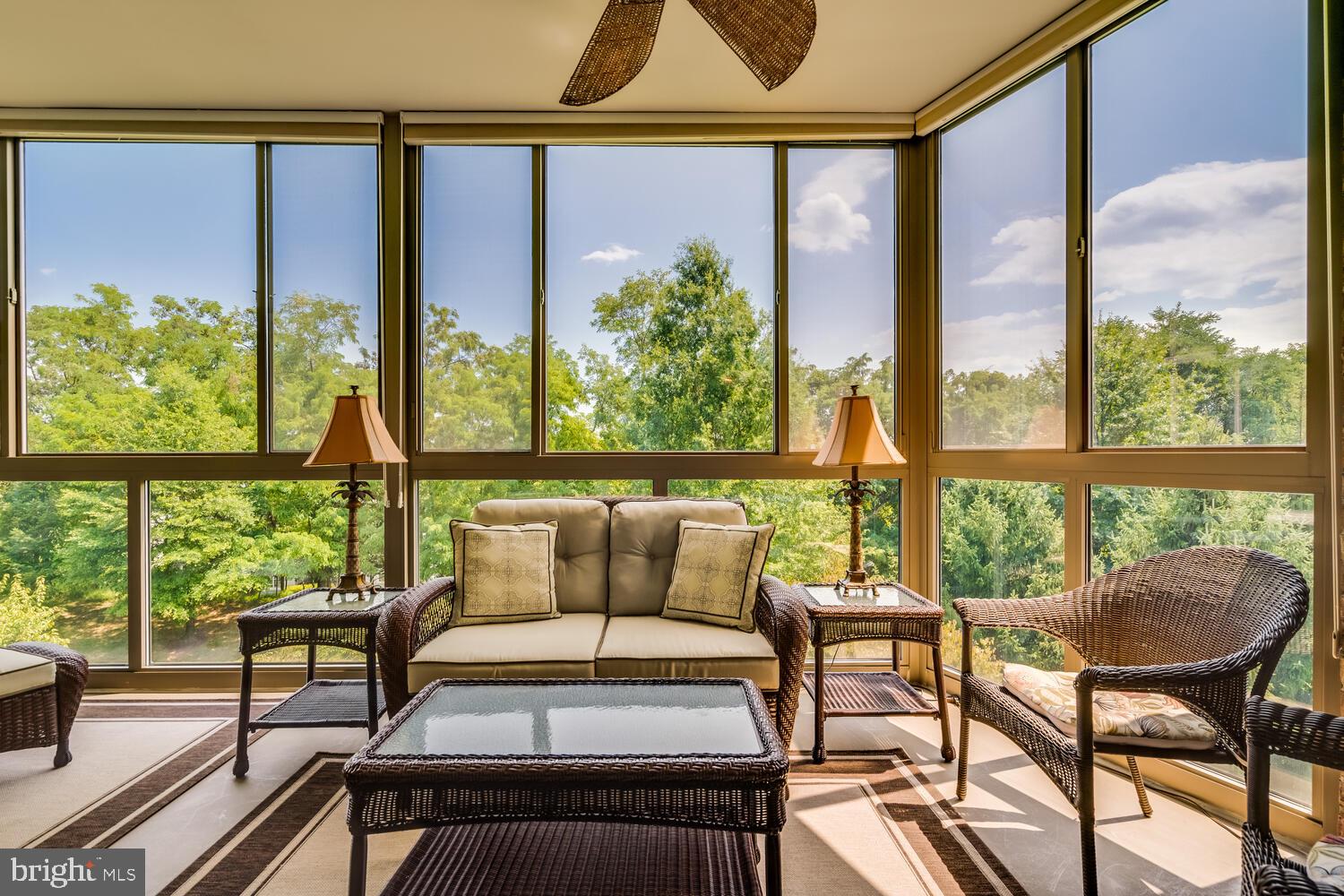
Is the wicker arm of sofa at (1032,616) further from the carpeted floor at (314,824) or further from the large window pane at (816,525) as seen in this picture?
the large window pane at (816,525)

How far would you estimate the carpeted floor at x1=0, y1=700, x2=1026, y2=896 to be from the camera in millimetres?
1814

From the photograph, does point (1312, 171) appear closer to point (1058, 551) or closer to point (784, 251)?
point (1058, 551)

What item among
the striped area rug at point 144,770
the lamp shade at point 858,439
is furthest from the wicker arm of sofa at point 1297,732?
the striped area rug at point 144,770

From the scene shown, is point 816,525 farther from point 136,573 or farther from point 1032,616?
point 136,573

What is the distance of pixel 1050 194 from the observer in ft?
8.93

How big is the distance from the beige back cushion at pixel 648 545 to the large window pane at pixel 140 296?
6.47 ft

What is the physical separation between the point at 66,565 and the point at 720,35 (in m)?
3.91

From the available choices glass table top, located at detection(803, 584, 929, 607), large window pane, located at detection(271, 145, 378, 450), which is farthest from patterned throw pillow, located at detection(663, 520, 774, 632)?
large window pane, located at detection(271, 145, 378, 450)

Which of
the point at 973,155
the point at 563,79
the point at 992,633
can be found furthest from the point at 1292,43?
the point at 563,79

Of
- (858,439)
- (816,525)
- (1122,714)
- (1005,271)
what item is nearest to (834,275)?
(1005,271)

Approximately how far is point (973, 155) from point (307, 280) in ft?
10.8

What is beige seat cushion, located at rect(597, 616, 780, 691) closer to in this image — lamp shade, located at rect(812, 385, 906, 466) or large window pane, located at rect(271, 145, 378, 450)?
lamp shade, located at rect(812, 385, 906, 466)

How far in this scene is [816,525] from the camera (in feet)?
11.0

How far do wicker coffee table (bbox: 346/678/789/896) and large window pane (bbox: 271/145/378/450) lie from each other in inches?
80.4
